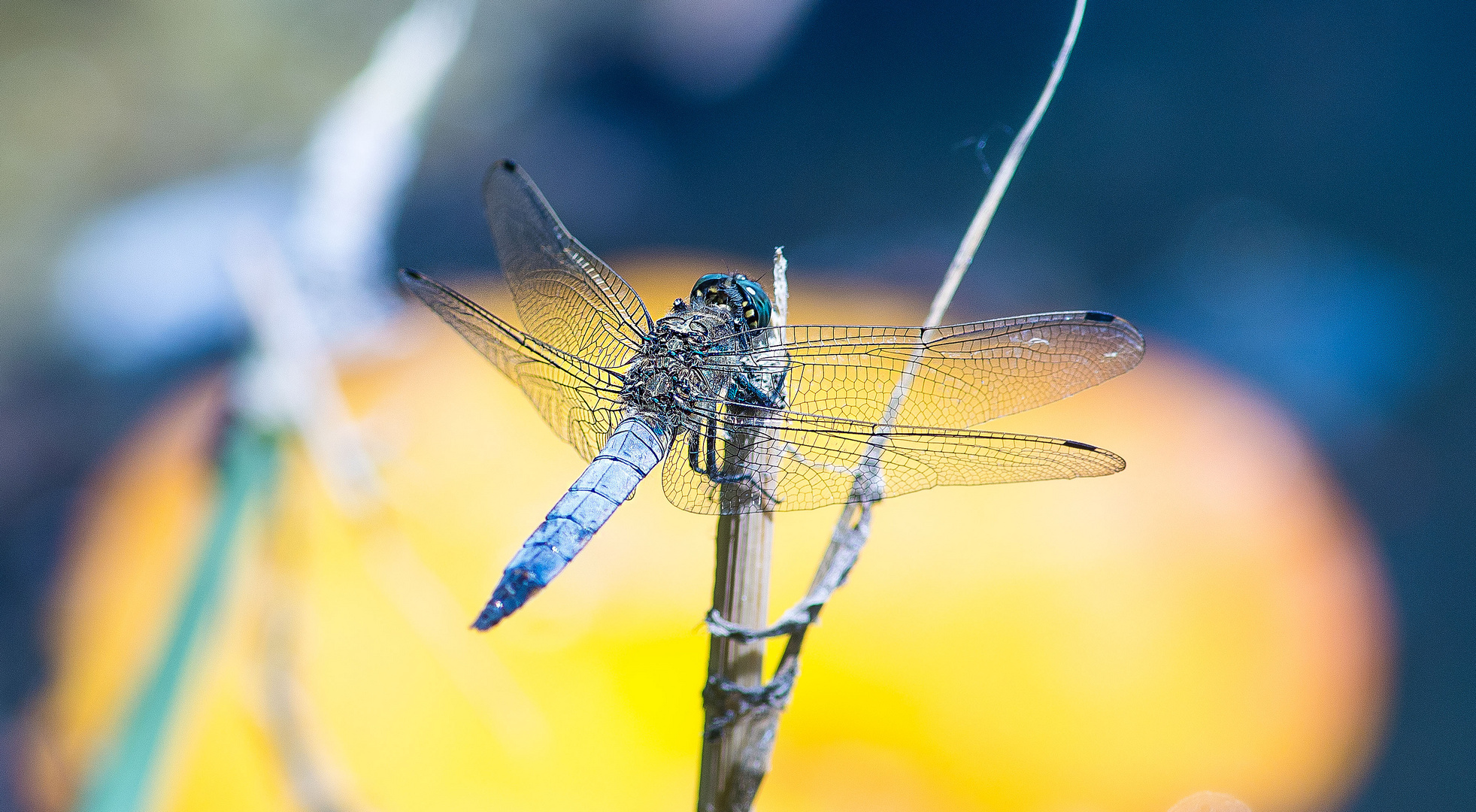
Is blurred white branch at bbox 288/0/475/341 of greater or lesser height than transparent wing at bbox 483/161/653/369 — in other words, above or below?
above

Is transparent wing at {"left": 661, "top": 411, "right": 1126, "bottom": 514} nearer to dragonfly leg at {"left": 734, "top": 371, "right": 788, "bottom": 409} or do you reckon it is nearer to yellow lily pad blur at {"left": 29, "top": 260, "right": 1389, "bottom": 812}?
dragonfly leg at {"left": 734, "top": 371, "right": 788, "bottom": 409}

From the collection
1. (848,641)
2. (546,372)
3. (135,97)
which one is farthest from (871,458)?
(135,97)

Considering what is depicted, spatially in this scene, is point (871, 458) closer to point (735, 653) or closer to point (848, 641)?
point (735, 653)

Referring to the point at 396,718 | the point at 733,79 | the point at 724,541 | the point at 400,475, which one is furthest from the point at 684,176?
the point at 724,541

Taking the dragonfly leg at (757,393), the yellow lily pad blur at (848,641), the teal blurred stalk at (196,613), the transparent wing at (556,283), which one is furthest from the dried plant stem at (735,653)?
the yellow lily pad blur at (848,641)

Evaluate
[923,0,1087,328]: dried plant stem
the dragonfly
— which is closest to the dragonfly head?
the dragonfly

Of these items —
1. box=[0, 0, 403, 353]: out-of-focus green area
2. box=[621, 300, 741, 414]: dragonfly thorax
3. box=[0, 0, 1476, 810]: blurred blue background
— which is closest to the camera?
box=[621, 300, 741, 414]: dragonfly thorax

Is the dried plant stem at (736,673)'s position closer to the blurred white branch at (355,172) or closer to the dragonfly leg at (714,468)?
the dragonfly leg at (714,468)
